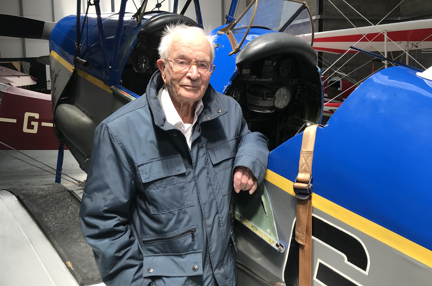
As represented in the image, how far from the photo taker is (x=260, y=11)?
11.1 ft

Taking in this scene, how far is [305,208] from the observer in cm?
120

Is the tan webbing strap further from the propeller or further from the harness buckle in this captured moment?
the propeller

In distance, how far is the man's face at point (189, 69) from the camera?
1338mm

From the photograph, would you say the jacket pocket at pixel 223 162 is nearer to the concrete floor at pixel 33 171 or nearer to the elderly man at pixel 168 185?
the elderly man at pixel 168 185

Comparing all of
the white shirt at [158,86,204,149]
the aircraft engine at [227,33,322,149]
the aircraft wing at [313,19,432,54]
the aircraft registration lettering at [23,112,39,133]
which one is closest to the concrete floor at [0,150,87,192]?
the aircraft registration lettering at [23,112,39,133]

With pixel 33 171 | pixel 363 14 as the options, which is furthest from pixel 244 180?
pixel 363 14

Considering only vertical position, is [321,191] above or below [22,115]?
above

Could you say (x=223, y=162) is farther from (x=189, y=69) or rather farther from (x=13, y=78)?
(x=13, y=78)

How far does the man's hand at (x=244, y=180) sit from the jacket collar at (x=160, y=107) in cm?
26

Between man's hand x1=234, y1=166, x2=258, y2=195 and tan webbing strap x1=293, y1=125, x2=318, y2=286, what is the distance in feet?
0.74

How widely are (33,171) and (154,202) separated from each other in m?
5.40

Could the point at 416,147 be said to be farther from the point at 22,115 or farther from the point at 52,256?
the point at 22,115

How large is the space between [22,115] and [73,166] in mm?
1245

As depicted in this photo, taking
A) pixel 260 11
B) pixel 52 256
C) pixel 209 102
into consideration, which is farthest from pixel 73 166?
pixel 209 102
